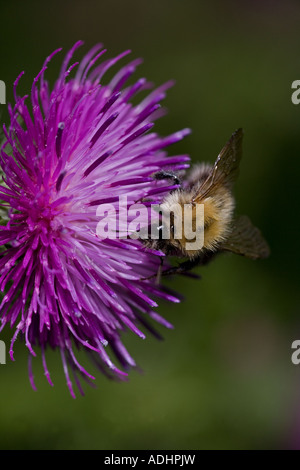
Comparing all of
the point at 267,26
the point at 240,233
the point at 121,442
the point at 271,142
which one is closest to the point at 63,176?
the point at 240,233

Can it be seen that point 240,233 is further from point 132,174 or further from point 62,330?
point 62,330

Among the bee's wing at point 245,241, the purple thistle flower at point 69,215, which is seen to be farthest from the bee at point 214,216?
the purple thistle flower at point 69,215

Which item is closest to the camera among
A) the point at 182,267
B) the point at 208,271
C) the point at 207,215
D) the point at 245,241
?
the point at 207,215

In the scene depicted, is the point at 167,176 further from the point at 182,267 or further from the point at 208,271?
the point at 208,271

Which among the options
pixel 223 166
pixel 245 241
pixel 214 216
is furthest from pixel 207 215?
pixel 245 241

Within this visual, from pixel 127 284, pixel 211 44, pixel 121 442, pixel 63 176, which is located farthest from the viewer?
pixel 211 44

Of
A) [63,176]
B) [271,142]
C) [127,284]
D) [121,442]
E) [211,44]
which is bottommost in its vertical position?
[121,442]
